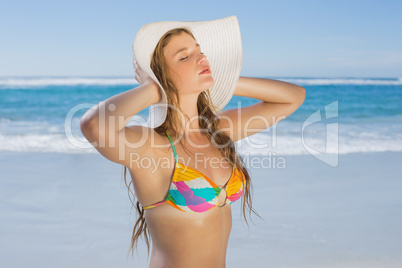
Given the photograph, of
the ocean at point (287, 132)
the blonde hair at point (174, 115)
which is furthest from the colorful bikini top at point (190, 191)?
the ocean at point (287, 132)

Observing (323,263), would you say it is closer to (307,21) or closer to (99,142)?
(99,142)

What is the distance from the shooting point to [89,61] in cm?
3017

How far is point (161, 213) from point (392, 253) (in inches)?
96.7

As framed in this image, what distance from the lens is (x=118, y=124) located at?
144cm

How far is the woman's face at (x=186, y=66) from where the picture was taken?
5.90ft

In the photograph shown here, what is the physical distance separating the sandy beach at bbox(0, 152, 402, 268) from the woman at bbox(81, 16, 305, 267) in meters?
1.65

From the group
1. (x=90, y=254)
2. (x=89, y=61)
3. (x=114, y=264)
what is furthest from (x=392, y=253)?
(x=89, y=61)

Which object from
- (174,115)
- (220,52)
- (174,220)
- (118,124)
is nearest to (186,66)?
(174,115)

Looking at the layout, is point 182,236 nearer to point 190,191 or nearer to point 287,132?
point 190,191

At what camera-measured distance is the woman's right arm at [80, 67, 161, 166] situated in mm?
1400

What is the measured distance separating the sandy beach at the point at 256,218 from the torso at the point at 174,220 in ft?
5.39

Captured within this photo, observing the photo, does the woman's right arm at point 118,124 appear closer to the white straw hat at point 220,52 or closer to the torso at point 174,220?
the torso at point 174,220

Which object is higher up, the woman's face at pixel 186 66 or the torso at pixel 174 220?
the woman's face at pixel 186 66

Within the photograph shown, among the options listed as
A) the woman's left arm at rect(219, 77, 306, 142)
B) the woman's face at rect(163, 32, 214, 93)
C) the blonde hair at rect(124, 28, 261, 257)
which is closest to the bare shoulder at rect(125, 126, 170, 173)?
the blonde hair at rect(124, 28, 261, 257)
